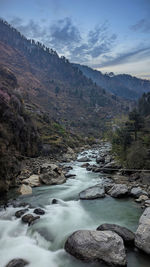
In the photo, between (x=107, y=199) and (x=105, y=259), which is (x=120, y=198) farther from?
(x=105, y=259)

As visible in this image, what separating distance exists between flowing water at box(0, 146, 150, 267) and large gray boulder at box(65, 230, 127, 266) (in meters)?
0.31

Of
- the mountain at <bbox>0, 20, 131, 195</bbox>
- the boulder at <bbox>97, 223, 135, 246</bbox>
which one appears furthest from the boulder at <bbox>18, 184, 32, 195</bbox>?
the boulder at <bbox>97, 223, 135, 246</bbox>

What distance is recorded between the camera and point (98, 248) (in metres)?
8.09

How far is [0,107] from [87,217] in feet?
55.0

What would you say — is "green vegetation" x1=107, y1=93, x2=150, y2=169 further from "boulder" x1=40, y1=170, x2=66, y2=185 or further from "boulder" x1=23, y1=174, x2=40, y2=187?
"boulder" x1=23, y1=174, x2=40, y2=187

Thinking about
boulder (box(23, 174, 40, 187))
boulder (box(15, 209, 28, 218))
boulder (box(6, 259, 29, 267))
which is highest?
boulder (box(6, 259, 29, 267))

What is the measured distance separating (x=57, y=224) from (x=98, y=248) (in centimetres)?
465

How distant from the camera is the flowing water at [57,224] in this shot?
8336mm

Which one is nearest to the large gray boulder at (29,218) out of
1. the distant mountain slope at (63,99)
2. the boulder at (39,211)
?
the boulder at (39,211)

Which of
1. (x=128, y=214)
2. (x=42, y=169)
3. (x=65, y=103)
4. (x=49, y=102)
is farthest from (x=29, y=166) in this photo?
(x=65, y=103)

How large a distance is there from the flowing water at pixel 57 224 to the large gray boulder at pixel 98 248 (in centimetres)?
31

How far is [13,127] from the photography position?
25.9m

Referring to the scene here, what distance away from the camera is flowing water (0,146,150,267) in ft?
27.3

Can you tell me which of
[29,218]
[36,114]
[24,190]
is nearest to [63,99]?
[36,114]
